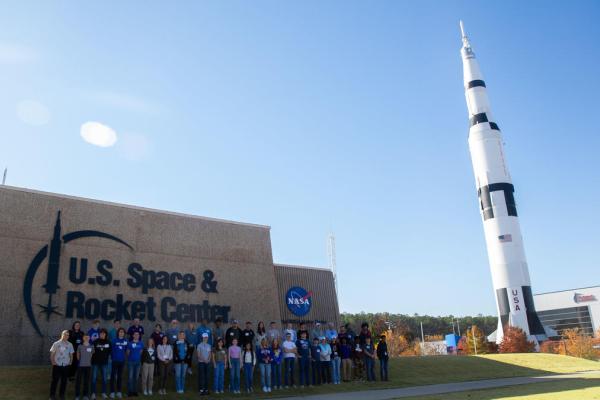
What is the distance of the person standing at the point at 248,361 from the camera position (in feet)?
42.8

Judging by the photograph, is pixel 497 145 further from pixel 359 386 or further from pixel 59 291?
pixel 59 291

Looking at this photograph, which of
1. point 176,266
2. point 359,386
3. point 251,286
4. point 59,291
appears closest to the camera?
point 359,386

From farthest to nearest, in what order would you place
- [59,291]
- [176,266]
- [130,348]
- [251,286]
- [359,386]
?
[251,286] → [176,266] → [59,291] → [359,386] → [130,348]

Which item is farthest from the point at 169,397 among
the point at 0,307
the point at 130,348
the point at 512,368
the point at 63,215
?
the point at 512,368

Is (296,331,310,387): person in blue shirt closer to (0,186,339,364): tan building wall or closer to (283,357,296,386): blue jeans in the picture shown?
(283,357,296,386): blue jeans

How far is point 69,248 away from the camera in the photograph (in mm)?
15844

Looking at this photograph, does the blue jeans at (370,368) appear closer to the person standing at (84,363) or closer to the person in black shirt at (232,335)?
the person in black shirt at (232,335)

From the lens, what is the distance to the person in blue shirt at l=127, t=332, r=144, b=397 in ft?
38.3

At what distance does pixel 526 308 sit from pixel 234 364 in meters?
29.6

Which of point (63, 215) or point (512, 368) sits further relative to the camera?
point (512, 368)

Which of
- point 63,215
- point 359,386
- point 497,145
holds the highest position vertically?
point 497,145

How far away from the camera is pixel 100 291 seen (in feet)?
52.6

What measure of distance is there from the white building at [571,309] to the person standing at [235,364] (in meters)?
59.9

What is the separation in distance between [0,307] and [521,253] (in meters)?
33.4
